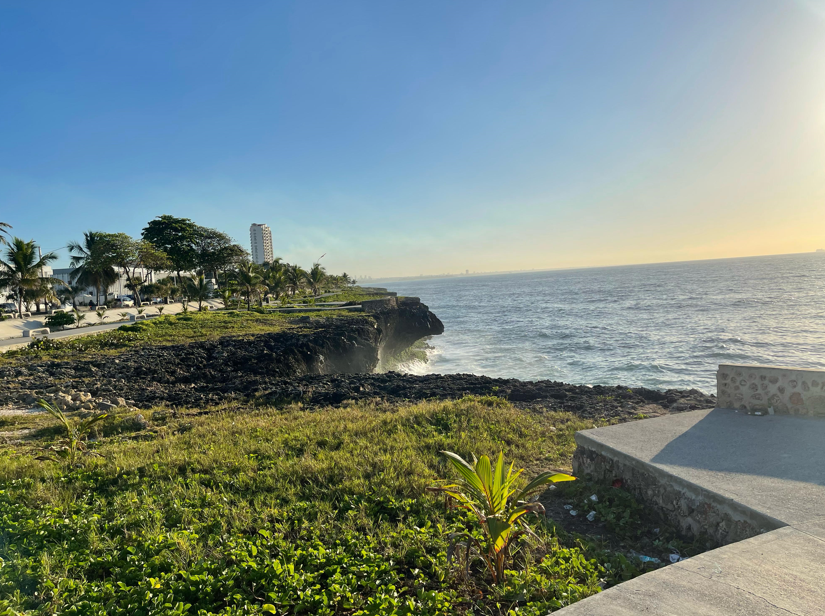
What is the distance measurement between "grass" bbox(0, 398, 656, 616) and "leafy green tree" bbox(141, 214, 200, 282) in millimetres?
52108

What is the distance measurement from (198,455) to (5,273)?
38659mm

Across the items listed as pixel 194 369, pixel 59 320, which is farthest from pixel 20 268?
pixel 194 369

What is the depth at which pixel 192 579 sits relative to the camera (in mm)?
3217

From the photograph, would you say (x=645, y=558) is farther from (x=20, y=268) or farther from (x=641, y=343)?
(x=20, y=268)

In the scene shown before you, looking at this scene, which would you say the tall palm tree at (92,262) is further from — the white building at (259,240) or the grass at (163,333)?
the white building at (259,240)

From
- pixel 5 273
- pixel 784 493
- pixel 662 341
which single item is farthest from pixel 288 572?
pixel 5 273

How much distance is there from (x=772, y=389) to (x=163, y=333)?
2518 centimetres

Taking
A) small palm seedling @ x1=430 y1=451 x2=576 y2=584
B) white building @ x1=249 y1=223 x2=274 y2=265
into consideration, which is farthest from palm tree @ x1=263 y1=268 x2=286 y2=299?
white building @ x1=249 y1=223 x2=274 y2=265

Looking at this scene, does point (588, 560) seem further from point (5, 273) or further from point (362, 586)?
point (5, 273)

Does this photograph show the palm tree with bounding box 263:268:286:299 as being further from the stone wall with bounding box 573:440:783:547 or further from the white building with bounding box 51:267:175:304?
the stone wall with bounding box 573:440:783:547

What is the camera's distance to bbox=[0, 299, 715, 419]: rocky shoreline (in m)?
11.5

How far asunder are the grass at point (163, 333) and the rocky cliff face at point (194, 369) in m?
1.70

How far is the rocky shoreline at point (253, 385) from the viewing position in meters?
11.5

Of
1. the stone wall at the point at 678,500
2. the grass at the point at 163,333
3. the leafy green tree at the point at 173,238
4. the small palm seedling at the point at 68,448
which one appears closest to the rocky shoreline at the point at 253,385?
the grass at the point at 163,333
